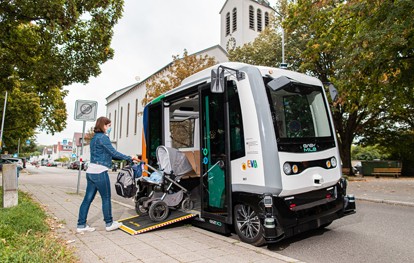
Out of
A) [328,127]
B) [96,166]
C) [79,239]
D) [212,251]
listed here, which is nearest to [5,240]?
[79,239]

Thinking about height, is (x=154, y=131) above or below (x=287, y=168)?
above

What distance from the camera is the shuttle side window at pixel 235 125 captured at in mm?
4906

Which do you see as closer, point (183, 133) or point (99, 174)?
point (99, 174)

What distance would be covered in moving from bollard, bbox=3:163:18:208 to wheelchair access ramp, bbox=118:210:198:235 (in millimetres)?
2984

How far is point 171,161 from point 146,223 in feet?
4.32

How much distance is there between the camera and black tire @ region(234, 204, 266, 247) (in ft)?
15.1

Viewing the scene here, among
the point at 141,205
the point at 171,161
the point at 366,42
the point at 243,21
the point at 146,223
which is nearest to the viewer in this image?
the point at 146,223

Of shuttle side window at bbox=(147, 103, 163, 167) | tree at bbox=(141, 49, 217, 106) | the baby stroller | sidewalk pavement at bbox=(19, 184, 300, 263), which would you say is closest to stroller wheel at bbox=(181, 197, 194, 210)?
the baby stroller

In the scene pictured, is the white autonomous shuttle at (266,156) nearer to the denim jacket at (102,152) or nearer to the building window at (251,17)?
the denim jacket at (102,152)

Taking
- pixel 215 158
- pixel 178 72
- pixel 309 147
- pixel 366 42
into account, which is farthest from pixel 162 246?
pixel 178 72

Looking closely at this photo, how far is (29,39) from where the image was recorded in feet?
35.1

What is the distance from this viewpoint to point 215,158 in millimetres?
5285

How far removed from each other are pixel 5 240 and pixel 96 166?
167 cm

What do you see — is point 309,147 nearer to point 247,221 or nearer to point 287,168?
point 287,168
